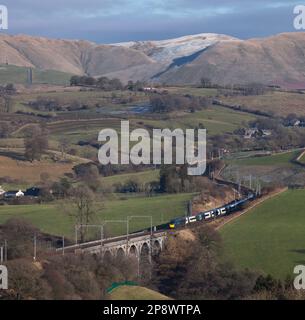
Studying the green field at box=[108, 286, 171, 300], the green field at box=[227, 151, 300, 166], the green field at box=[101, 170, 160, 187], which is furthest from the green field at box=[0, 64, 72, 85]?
the green field at box=[108, 286, 171, 300]

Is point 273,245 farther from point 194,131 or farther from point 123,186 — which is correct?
point 194,131

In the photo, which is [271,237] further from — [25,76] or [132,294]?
[25,76]

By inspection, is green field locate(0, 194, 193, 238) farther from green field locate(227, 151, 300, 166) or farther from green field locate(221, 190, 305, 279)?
green field locate(227, 151, 300, 166)

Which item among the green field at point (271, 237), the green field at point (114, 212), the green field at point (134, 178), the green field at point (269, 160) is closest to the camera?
the green field at point (271, 237)

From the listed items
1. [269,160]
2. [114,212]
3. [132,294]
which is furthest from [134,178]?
[132,294]

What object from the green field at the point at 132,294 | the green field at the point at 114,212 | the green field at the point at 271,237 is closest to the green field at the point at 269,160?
the green field at the point at 114,212

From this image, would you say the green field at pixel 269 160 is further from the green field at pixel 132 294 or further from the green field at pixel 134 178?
the green field at pixel 132 294
